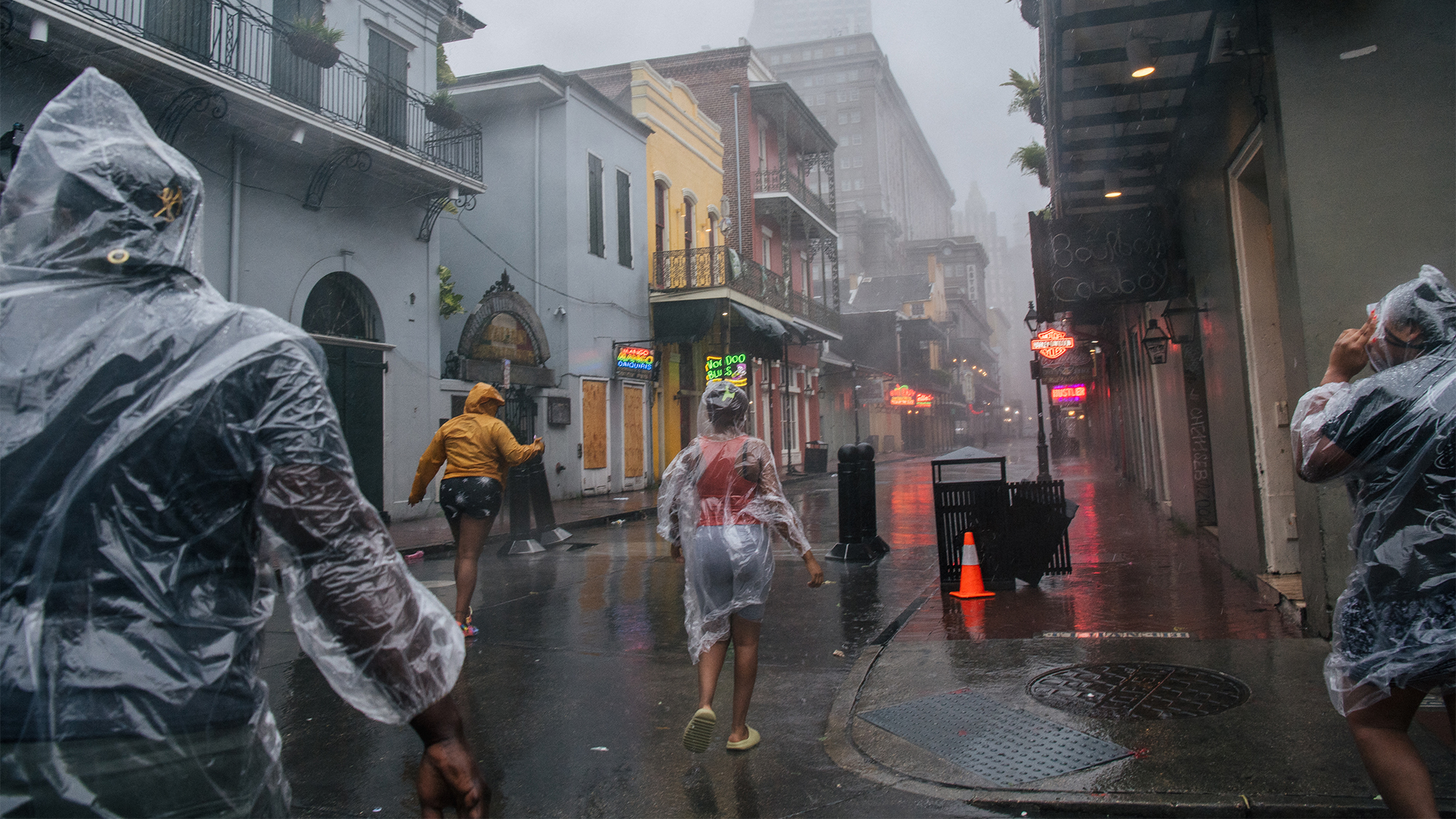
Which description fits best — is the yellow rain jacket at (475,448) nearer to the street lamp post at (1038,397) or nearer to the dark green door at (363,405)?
the dark green door at (363,405)

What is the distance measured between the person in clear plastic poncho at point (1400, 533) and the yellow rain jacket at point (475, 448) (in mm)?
4763

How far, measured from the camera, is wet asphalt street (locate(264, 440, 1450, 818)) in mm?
3369

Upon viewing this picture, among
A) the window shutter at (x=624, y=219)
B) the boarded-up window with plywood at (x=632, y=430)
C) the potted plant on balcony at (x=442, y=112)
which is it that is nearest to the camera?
the potted plant on balcony at (x=442, y=112)

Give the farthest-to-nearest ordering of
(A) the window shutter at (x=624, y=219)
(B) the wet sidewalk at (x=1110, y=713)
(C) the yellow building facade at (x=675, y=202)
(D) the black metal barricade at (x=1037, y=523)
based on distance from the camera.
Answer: (C) the yellow building facade at (x=675, y=202), (A) the window shutter at (x=624, y=219), (D) the black metal barricade at (x=1037, y=523), (B) the wet sidewalk at (x=1110, y=713)

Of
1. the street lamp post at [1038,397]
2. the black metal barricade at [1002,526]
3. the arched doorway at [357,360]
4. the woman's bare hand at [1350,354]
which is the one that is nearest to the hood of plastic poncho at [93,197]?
the woman's bare hand at [1350,354]

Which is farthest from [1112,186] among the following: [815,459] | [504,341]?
[815,459]

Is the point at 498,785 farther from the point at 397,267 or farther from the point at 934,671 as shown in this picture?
the point at 397,267

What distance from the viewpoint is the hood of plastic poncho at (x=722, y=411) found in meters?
4.22

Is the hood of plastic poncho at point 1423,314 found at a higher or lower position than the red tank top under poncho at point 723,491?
higher

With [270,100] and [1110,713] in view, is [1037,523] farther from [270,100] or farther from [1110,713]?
[270,100]

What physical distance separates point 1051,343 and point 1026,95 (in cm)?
1198

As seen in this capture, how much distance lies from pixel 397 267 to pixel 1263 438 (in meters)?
12.7

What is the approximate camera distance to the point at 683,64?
95.9 ft

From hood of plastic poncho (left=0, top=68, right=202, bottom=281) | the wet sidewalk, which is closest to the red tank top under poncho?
the wet sidewalk
